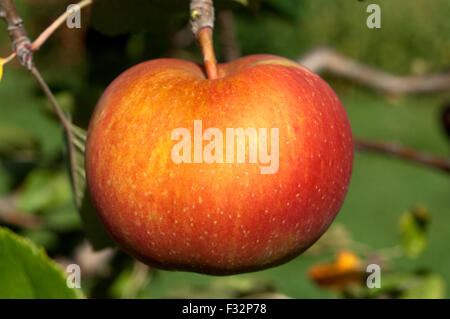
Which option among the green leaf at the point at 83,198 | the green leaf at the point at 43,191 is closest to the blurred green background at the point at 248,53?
the green leaf at the point at 43,191

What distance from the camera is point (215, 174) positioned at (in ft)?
1.41

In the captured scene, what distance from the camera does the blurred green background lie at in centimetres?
89

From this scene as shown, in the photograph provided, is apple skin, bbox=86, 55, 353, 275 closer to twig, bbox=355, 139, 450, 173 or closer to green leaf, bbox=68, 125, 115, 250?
green leaf, bbox=68, 125, 115, 250

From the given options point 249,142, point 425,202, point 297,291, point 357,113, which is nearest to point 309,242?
point 249,142

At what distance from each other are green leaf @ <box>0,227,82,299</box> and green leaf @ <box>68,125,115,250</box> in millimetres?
94

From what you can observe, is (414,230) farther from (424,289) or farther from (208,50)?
(208,50)

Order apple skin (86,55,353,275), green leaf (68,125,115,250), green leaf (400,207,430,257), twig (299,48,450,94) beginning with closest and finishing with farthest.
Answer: apple skin (86,55,353,275) < green leaf (68,125,115,250) < green leaf (400,207,430,257) < twig (299,48,450,94)

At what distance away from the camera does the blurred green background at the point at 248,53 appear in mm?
885

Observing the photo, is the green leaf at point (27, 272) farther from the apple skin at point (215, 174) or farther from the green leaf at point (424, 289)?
the green leaf at point (424, 289)

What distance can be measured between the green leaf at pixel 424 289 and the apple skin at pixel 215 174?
0.28 m

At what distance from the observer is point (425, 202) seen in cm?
363

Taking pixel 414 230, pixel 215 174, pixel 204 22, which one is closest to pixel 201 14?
pixel 204 22

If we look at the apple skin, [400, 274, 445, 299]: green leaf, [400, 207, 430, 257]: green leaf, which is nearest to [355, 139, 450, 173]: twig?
[400, 207, 430, 257]: green leaf
